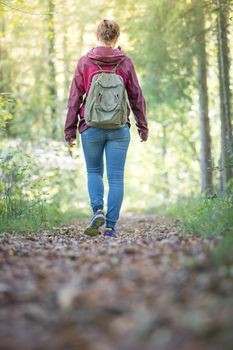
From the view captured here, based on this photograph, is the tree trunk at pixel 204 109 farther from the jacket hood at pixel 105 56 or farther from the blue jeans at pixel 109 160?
the blue jeans at pixel 109 160

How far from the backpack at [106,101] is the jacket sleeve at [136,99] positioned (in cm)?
24

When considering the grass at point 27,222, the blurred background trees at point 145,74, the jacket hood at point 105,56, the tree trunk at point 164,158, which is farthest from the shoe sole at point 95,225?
the tree trunk at point 164,158

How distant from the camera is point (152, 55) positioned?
1083 centimetres

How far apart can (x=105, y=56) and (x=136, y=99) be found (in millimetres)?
634

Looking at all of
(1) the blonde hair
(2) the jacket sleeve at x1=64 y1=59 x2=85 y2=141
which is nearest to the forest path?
(2) the jacket sleeve at x1=64 y1=59 x2=85 y2=141

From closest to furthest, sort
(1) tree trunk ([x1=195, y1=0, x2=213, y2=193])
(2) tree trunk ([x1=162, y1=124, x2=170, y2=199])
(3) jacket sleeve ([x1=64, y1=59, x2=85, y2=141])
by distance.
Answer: (3) jacket sleeve ([x1=64, y1=59, x2=85, y2=141])
(1) tree trunk ([x1=195, y1=0, x2=213, y2=193])
(2) tree trunk ([x1=162, y1=124, x2=170, y2=199])

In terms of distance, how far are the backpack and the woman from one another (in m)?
0.13

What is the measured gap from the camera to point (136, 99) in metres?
6.32

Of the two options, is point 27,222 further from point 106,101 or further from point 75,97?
point 106,101

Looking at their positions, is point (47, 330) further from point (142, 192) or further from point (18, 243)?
point (142, 192)

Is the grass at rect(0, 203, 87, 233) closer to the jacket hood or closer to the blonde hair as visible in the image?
the jacket hood

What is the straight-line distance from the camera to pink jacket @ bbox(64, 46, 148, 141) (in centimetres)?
604

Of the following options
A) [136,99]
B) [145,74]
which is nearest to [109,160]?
[136,99]

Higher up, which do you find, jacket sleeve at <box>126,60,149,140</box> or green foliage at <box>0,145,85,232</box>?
jacket sleeve at <box>126,60,149,140</box>
